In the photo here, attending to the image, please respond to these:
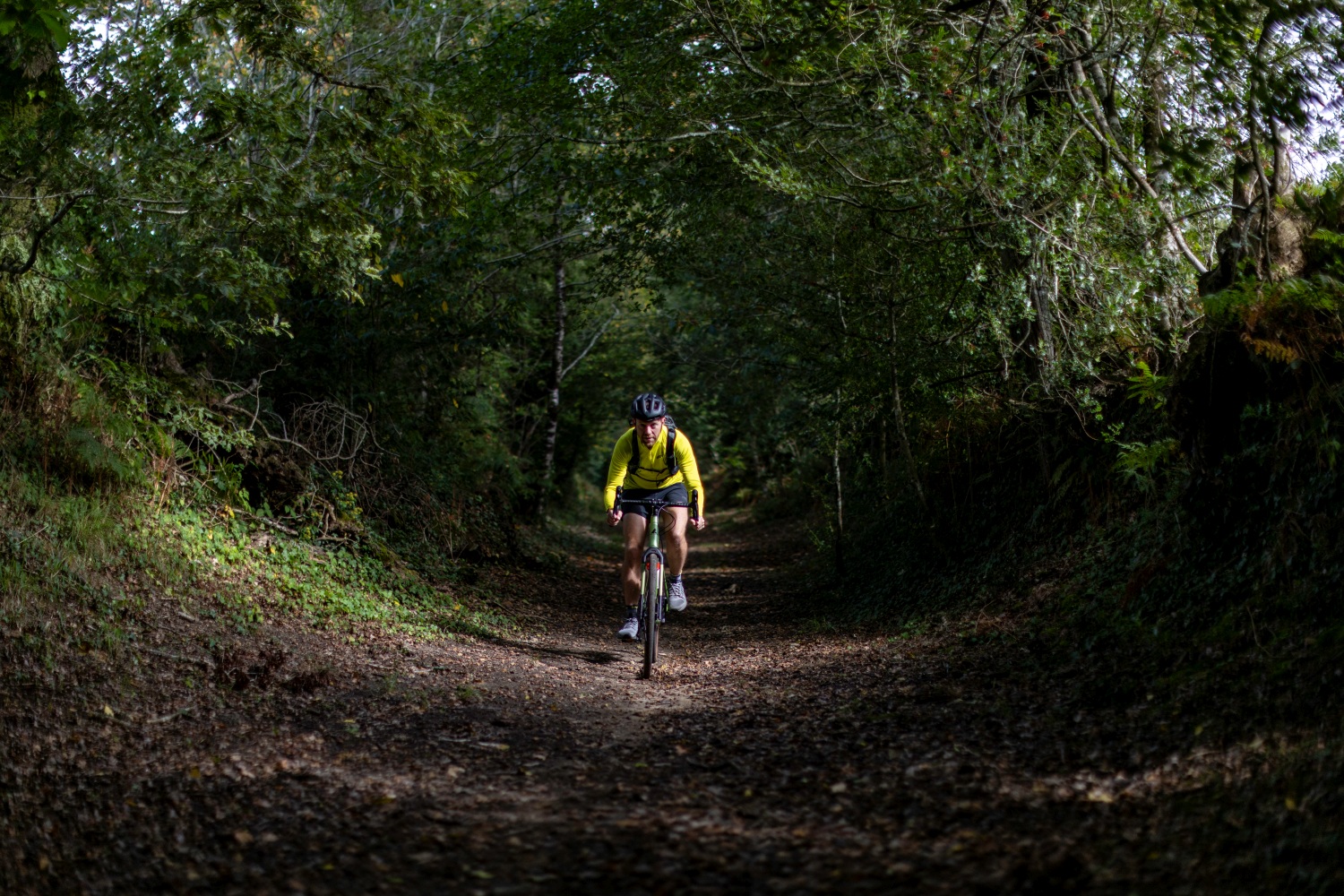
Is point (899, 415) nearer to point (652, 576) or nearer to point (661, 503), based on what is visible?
point (661, 503)

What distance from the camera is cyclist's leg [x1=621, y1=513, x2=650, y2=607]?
894 centimetres

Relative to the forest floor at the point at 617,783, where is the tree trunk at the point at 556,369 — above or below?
above

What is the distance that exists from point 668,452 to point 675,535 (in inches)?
29.2

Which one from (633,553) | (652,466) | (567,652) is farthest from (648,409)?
(567,652)

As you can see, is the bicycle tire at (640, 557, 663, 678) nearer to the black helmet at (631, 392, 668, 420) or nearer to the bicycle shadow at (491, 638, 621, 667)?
the bicycle shadow at (491, 638, 621, 667)

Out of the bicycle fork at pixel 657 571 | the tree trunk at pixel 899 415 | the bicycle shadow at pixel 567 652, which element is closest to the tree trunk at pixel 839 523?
the tree trunk at pixel 899 415

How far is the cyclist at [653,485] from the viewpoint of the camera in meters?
8.85

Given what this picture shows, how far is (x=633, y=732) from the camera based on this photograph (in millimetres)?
6438

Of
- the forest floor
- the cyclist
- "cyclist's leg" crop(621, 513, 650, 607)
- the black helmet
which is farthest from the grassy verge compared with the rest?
the black helmet

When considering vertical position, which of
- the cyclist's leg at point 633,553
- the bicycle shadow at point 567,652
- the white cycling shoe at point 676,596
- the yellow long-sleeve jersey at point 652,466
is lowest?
the bicycle shadow at point 567,652

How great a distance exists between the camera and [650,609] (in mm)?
8461

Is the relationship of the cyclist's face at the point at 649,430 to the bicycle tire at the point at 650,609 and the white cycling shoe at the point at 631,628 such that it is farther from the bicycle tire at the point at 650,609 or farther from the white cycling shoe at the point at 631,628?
the white cycling shoe at the point at 631,628

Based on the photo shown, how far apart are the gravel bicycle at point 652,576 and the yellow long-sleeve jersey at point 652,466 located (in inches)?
5.1

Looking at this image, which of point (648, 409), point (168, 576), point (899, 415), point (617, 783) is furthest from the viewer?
point (899, 415)
